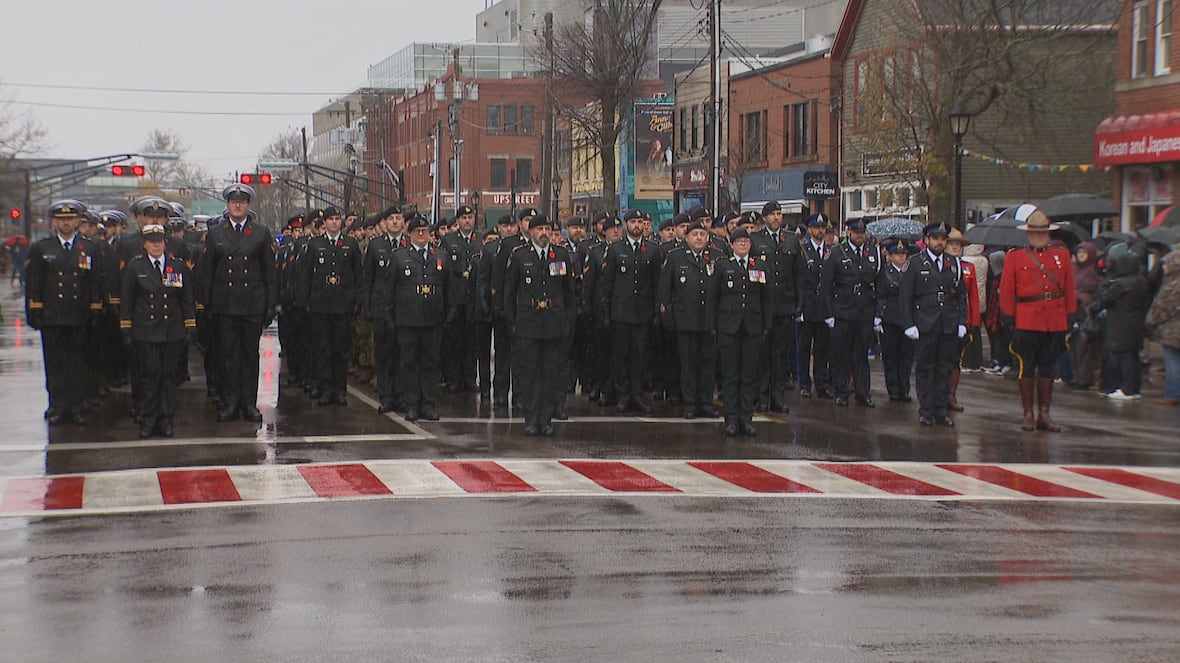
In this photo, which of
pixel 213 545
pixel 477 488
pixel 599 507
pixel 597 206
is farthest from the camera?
pixel 597 206

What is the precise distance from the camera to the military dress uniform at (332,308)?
1698cm

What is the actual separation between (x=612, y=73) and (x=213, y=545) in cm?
4416

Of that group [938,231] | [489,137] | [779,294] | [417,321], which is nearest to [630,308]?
[779,294]

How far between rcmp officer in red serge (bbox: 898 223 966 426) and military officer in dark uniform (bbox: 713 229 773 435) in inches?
77.9

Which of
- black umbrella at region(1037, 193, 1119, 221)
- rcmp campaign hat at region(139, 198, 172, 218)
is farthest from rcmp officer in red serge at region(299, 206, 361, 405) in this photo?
black umbrella at region(1037, 193, 1119, 221)

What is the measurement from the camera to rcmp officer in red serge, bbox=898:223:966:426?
15828mm

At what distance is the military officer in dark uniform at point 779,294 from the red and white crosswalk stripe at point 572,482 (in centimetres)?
382

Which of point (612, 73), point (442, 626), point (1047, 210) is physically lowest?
point (442, 626)

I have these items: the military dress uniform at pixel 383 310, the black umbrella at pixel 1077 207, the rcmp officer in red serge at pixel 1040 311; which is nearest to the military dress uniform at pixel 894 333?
the rcmp officer in red serge at pixel 1040 311

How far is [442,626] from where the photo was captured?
7.35 m

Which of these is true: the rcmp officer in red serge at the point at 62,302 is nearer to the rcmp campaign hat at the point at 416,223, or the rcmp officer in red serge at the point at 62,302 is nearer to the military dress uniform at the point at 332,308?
the military dress uniform at the point at 332,308

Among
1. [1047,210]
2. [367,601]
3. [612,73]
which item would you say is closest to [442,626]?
[367,601]

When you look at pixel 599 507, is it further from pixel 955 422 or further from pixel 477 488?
pixel 955 422

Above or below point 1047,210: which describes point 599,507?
below
